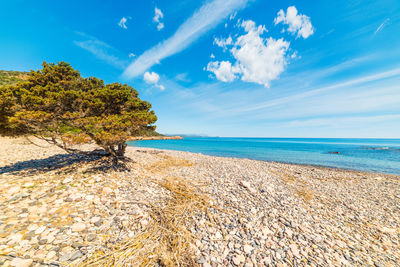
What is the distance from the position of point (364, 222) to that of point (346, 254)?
3724mm

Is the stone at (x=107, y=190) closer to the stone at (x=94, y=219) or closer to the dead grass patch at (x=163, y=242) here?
the stone at (x=94, y=219)

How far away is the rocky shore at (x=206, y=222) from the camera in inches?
152

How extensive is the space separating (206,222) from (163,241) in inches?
64.9

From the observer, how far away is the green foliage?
654 cm

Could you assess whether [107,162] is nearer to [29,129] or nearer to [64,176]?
[64,176]

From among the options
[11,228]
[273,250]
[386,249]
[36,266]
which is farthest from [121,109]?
[386,249]

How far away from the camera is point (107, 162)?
1020 cm

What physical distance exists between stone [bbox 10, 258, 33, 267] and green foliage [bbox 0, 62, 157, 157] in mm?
4606

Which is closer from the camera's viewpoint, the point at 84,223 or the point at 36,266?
the point at 36,266

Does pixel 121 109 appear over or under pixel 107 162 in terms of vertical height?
over

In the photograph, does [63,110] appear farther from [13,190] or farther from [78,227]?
[78,227]

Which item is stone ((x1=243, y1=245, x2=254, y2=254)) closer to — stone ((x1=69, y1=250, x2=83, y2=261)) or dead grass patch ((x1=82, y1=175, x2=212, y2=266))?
dead grass patch ((x1=82, y1=175, x2=212, y2=266))

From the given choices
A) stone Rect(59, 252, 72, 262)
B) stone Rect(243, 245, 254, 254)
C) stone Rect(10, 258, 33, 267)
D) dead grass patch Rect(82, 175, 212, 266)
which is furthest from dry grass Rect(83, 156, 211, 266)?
stone Rect(243, 245, 254, 254)

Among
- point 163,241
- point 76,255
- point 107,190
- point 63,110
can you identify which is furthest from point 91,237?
point 63,110
